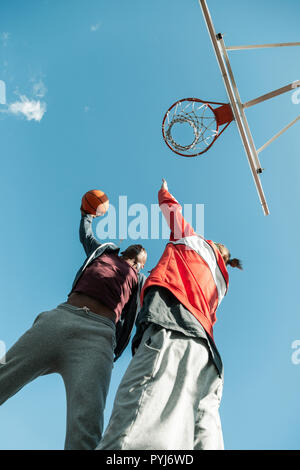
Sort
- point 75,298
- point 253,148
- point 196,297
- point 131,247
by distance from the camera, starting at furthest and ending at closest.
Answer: point 253,148, point 131,247, point 75,298, point 196,297

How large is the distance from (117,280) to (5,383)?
1375mm

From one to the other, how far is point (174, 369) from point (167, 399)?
0.20 m

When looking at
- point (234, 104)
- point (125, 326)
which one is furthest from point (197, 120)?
point (125, 326)

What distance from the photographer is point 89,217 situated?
4672 millimetres

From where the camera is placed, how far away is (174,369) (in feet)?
7.47

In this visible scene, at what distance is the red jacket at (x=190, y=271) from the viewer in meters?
2.83

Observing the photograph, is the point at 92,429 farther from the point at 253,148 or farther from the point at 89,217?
the point at 253,148

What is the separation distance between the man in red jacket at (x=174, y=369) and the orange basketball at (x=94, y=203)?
5.65 feet

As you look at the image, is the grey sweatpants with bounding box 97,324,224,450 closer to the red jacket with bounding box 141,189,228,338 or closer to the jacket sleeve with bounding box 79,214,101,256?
the red jacket with bounding box 141,189,228,338

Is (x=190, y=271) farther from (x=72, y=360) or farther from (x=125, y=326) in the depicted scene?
(x=72, y=360)

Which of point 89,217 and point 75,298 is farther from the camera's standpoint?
point 89,217

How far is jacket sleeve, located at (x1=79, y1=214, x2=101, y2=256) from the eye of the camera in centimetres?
423

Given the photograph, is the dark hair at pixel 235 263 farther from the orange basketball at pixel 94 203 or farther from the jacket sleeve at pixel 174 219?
the orange basketball at pixel 94 203
